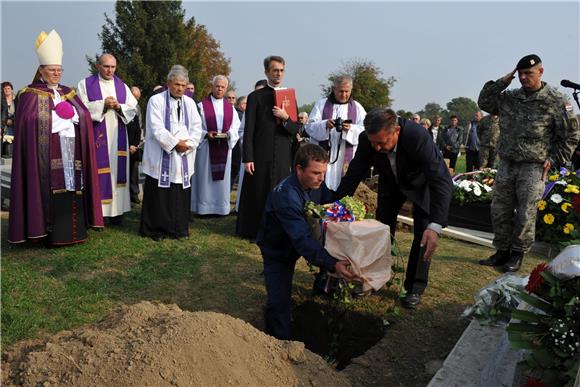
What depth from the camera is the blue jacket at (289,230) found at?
354 centimetres

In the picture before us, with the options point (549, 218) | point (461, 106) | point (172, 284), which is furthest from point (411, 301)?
point (461, 106)

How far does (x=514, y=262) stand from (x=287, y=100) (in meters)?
3.48

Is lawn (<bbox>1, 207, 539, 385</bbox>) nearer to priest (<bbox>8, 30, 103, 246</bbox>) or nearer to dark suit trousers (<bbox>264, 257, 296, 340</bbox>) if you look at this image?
priest (<bbox>8, 30, 103, 246</bbox>)

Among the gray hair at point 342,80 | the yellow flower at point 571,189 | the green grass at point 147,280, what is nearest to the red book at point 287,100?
the gray hair at point 342,80

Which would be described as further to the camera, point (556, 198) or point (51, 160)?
point (556, 198)

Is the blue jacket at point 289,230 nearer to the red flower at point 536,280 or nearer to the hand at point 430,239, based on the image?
the hand at point 430,239

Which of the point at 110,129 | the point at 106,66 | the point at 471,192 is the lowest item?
the point at 471,192

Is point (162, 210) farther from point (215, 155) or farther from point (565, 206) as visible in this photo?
point (565, 206)

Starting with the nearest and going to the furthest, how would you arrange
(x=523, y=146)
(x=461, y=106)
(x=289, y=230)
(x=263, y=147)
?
(x=289, y=230) < (x=523, y=146) < (x=263, y=147) < (x=461, y=106)

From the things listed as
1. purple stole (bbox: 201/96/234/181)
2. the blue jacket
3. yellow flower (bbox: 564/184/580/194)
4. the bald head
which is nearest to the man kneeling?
the blue jacket

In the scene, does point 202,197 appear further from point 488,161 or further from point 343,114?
point 488,161

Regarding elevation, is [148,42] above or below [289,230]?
above

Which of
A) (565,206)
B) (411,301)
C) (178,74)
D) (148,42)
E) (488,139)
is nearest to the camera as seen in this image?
(411,301)

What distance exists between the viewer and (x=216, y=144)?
27.0 feet
